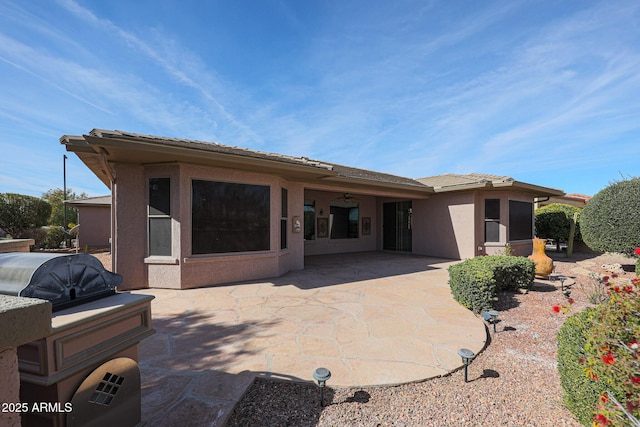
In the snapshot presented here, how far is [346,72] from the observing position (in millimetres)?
9727

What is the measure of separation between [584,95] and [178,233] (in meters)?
13.1

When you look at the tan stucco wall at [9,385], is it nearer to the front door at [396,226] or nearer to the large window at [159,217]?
the large window at [159,217]

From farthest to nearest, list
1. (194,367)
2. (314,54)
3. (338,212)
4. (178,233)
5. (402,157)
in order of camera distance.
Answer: (402,157)
(338,212)
(314,54)
(178,233)
(194,367)

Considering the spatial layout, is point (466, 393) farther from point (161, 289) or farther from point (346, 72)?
point (346, 72)

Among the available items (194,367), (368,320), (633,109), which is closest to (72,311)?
(194,367)

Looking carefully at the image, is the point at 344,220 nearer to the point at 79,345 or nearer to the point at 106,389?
the point at 106,389

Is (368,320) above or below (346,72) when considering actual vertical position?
below

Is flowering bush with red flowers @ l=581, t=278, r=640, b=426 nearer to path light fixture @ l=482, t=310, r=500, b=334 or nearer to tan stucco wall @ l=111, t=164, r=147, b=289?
path light fixture @ l=482, t=310, r=500, b=334

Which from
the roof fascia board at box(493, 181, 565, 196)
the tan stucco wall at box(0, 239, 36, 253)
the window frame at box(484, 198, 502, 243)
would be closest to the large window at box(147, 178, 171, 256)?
the tan stucco wall at box(0, 239, 36, 253)

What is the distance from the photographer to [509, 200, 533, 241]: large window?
1234cm

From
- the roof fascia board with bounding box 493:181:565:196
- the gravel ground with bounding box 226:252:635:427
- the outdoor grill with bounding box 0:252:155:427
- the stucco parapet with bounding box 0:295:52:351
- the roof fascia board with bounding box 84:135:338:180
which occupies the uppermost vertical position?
the roof fascia board with bounding box 84:135:338:180

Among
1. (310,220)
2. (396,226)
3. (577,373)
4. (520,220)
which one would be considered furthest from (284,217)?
(520,220)

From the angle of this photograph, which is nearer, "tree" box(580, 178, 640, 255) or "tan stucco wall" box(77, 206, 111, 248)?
"tree" box(580, 178, 640, 255)

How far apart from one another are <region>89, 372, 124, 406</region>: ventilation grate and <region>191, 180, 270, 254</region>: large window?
5539mm
